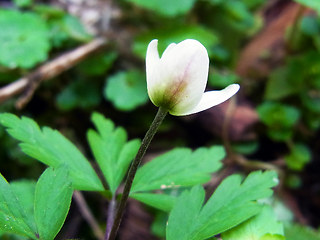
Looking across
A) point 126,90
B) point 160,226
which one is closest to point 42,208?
point 160,226

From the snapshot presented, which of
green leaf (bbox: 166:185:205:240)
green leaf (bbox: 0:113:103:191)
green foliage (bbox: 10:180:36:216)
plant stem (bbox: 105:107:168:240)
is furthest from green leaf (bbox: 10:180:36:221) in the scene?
green leaf (bbox: 166:185:205:240)

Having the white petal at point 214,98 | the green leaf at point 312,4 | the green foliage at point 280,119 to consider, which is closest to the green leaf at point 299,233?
the green foliage at point 280,119

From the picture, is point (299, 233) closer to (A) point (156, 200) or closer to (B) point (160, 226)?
(B) point (160, 226)

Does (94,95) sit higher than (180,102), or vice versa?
(180,102)

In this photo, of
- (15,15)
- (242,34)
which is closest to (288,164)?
(242,34)

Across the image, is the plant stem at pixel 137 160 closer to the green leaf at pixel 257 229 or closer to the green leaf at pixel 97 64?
the green leaf at pixel 257 229

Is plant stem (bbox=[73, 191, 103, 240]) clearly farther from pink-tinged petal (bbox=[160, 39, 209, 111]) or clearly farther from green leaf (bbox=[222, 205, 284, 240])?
pink-tinged petal (bbox=[160, 39, 209, 111])

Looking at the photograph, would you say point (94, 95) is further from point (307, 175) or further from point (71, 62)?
point (307, 175)
